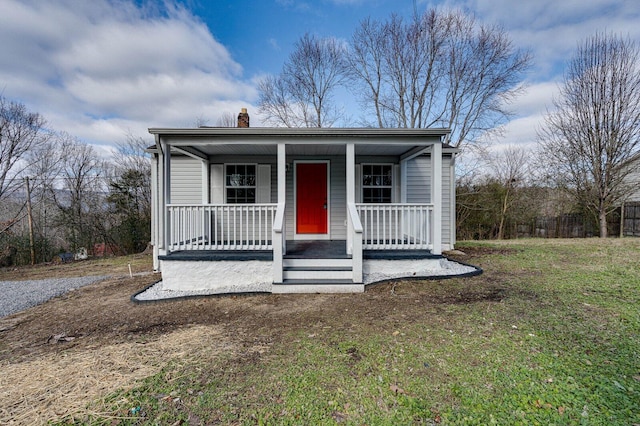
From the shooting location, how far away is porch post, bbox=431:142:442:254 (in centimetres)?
556

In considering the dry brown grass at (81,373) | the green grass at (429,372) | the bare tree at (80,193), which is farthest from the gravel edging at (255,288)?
the bare tree at (80,193)

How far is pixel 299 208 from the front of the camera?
7609 millimetres

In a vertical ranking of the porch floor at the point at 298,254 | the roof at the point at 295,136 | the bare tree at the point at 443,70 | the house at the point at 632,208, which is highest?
the bare tree at the point at 443,70

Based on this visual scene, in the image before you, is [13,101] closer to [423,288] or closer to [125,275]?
[125,275]

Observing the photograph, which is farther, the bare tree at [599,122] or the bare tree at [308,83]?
the bare tree at [308,83]

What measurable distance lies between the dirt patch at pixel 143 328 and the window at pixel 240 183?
3.18 m

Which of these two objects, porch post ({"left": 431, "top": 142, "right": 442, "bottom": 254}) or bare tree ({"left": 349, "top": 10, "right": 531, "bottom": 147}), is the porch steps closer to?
porch post ({"left": 431, "top": 142, "right": 442, "bottom": 254})

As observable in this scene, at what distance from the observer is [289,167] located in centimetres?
753

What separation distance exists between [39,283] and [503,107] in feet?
65.3

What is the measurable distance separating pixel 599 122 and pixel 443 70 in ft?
24.7

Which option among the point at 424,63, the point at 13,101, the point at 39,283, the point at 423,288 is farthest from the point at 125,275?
the point at 424,63

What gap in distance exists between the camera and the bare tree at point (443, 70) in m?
15.6

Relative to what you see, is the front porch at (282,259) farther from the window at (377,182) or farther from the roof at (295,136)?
the window at (377,182)

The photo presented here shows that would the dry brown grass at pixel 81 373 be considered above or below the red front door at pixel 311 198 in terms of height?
below
